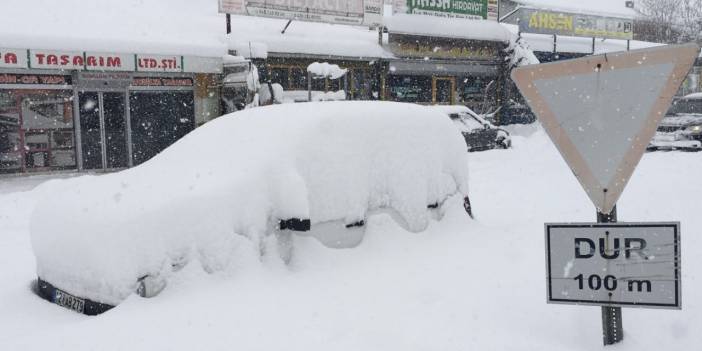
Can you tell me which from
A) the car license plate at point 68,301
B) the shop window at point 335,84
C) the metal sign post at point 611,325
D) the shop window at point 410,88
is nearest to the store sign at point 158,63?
the shop window at point 335,84

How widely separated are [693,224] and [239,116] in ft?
16.8

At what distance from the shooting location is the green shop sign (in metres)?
22.5

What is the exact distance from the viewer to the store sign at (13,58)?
1373 centimetres

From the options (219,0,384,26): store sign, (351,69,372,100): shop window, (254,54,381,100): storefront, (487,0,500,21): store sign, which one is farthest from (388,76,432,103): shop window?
(487,0,500,21): store sign

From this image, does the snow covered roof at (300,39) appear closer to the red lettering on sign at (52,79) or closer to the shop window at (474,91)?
the red lettering on sign at (52,79)

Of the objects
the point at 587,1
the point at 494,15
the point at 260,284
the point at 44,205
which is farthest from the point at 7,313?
the point at 587,1

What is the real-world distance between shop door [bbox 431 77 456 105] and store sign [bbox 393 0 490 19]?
2.61 metres

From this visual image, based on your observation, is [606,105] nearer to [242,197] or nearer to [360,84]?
[242,197]

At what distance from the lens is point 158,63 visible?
1617cm

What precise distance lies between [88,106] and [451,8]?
Answer: 14.4m

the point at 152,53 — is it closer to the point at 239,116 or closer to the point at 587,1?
the point at 239,116

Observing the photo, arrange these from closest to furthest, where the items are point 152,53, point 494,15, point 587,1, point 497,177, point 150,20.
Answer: point 497,177
point 152,53
point 150,20
point 494,15
point 587,1

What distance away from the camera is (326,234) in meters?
5.32

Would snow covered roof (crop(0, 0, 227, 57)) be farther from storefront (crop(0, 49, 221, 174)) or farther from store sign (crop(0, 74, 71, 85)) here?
store sign (crop(0, 74, 71, 85))
